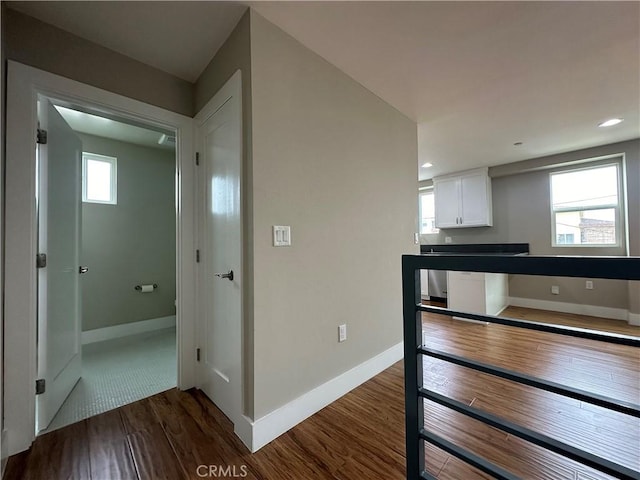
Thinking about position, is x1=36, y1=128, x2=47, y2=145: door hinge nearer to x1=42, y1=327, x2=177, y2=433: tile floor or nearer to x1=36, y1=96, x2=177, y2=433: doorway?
x1=36, y1=96, x2=177, y2=433: doorway

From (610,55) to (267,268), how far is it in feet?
9.44

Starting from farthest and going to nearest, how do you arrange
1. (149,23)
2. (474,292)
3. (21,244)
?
(474,292), (149,23), (21,244)

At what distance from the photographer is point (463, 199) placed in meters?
5.00

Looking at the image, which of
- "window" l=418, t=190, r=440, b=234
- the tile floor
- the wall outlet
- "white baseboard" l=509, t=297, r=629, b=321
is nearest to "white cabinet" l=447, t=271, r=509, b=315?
"white baseboard" l=509, t=297, r=629, b=321

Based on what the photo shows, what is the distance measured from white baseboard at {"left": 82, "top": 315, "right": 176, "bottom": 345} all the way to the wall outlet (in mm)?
2929

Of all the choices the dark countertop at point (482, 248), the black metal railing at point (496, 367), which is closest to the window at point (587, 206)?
the dark countertop at point (482, 248)

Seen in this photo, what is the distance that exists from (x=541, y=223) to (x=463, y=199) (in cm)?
124

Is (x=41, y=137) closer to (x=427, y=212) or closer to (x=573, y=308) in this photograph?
(x=427, y=212)

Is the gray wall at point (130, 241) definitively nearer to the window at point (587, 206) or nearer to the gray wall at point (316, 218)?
the gray wall at point (316, 218)

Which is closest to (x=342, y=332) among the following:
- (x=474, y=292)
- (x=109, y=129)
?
(x=474, y=292)

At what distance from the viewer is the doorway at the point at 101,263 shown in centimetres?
170

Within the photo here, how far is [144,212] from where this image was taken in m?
3.69

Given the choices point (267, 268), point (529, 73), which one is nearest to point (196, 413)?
point (267, 268)

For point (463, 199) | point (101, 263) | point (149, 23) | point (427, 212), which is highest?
point (149, 23)
